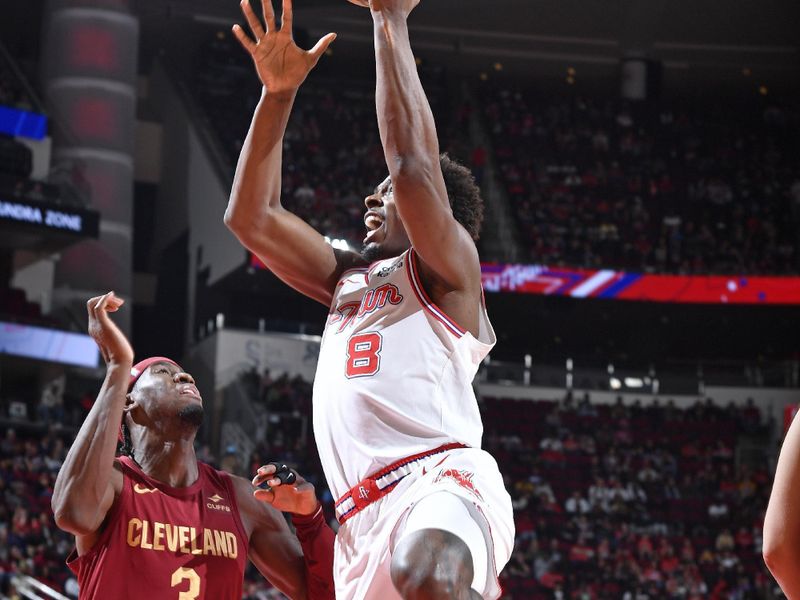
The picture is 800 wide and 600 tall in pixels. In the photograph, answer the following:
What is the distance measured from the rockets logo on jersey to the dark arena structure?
44.7 feet

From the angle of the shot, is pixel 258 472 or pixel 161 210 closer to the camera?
pixel 258 472

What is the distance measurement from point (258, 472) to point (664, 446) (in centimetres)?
1985

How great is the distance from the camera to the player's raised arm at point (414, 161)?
138 inches

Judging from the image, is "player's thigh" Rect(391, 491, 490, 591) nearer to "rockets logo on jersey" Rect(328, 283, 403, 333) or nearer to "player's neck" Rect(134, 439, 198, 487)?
"rockets logo on jersey" Rect(328, 283, 403, 333)

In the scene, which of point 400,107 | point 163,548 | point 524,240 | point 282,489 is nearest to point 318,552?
point 163,548

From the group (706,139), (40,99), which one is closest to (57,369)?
(40,99)

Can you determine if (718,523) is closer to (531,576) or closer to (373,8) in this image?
(531,576)

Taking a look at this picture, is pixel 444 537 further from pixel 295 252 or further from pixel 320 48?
pixel 320 48

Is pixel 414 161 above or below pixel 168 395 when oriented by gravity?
above

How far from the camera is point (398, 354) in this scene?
363 centimetres

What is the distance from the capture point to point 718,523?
2061cm

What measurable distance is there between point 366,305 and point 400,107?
2.12 ft

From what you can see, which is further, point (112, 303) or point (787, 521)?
point (112, 303)

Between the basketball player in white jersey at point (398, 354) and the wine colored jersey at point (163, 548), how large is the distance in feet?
3.15
